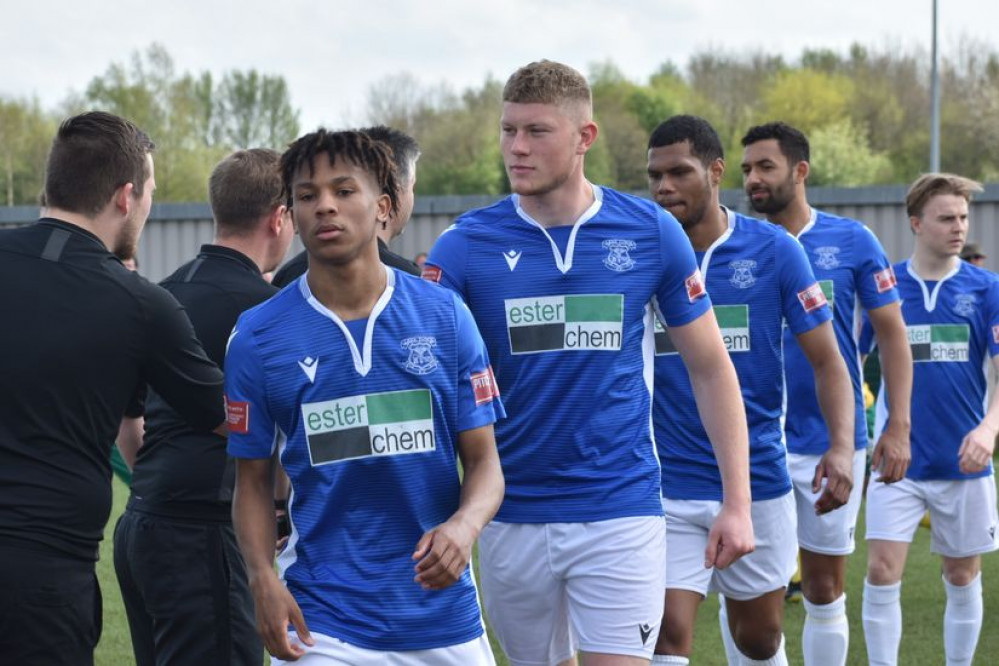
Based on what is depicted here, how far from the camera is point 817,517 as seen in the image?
6.20 metres

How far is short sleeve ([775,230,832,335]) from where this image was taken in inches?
207

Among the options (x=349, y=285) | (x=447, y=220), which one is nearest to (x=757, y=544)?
(x=349, y=285)

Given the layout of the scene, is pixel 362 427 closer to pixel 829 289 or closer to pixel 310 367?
pixel 310 367

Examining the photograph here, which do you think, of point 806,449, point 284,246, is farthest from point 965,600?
point 284,246

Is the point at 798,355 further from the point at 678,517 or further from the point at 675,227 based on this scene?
the point at 675,227

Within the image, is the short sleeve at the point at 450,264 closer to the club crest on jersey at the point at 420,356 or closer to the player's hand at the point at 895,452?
the club crest on jersey at the point at 420,356

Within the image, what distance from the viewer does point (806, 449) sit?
6.23 meters

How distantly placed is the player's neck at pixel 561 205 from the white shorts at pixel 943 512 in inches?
123

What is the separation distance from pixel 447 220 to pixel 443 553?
1743cm

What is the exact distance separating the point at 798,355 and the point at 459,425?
329 cm

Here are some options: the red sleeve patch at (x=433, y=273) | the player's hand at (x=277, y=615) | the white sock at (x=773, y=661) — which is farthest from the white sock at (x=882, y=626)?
the player's hand at (x=277, y=615)

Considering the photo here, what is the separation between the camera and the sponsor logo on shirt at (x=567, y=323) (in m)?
4.05

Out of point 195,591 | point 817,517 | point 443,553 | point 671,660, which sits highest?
point 443,553

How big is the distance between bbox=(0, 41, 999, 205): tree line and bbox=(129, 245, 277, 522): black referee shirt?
57.6 metres
